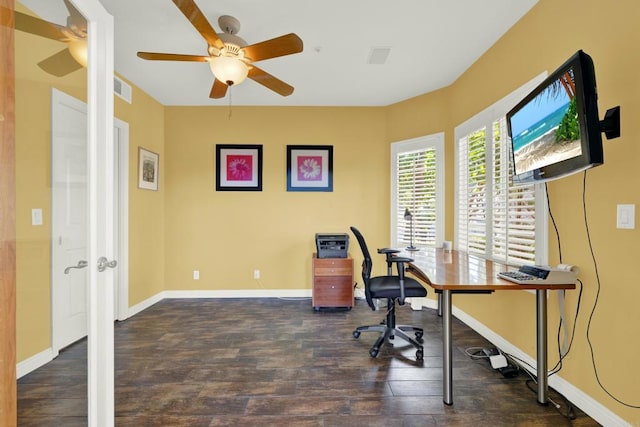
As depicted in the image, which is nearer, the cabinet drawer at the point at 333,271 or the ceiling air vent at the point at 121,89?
the ceiling air vent at the point at 121,89

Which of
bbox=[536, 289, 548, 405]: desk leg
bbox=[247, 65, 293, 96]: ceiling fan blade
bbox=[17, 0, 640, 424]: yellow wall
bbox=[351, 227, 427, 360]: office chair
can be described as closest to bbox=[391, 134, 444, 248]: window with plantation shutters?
bbox=[17, 0, 640, 424]: yellow wall

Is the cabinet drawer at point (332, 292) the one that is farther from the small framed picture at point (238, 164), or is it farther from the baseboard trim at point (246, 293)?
the small framed picture at point (238, 164)

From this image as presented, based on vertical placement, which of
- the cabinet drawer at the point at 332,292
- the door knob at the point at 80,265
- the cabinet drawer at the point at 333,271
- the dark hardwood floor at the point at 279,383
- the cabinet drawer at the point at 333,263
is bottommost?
the dark hardwood floor at the point at 279,383

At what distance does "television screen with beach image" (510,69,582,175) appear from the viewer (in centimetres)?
142

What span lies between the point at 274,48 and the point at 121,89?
2.15m

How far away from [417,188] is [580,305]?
2133 mm

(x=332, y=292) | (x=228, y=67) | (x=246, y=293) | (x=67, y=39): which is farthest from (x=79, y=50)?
(x=246, y=293)

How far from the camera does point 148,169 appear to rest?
3613mm

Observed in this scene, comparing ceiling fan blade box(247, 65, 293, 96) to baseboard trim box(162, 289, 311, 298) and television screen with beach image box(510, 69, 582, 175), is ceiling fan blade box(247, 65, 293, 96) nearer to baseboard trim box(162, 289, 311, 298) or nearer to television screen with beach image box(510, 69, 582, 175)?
television screen with beach image box(510, 69, 582, 175)

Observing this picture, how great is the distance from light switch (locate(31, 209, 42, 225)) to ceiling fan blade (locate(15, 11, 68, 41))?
2.43ft

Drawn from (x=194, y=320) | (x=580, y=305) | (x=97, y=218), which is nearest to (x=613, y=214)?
(x=580, y=305)

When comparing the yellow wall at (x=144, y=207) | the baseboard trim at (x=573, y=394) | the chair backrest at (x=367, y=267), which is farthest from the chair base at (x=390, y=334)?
the yellow wall at (x=144, y=207)

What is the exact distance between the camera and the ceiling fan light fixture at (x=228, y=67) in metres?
2.08

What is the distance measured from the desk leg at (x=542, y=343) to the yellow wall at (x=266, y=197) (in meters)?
2.35
